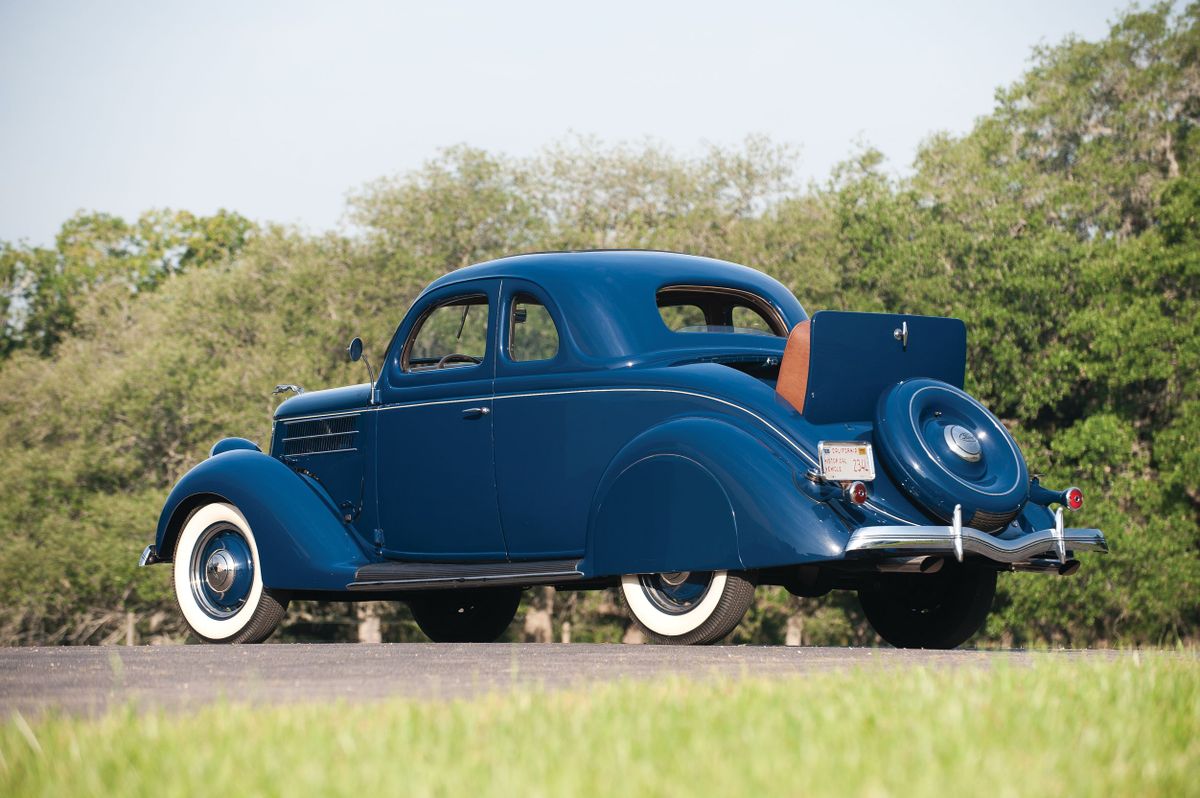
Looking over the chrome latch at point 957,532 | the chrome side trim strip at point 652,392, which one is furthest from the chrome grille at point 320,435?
the chrome latch at point 957,532

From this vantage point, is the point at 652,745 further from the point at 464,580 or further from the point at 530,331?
the point at 530,331

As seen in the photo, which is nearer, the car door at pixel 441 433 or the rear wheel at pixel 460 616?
the car door at pixel 441 433

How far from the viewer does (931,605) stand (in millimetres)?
9156

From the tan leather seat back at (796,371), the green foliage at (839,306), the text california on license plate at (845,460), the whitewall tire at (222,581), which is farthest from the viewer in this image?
the green foliage at (839,306)

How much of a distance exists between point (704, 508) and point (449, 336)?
289 cm

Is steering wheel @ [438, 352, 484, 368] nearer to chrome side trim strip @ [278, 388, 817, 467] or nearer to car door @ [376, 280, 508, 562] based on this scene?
car door @ [376, 280, 508, 562]

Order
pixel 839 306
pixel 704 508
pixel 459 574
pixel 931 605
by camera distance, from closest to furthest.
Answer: pixel 704 508
pixel 459 574
pixel 931 605
pixel 839 306

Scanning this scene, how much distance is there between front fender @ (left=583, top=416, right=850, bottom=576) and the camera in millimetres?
7469

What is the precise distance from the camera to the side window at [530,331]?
29.8 feet

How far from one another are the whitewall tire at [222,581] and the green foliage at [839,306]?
1947 centimetres

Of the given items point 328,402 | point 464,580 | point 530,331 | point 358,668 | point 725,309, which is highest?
point 725,309

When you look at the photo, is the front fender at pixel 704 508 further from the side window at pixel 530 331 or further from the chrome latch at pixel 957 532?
the side window at pixel 530 331

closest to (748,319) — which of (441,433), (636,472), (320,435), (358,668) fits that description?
(441,433)

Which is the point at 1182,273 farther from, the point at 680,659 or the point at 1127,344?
the point at 680,659
